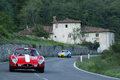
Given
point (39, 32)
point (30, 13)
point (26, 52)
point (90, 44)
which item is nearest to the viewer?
point (26, 52)

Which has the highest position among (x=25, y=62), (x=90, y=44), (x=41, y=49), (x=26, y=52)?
(x=26, y=52)

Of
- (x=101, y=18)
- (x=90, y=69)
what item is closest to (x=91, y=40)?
(x=101, y=18)

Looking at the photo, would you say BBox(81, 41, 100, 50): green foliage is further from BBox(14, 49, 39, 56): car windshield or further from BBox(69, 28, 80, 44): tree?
BBox(14, 49, 39, 56): car windshield

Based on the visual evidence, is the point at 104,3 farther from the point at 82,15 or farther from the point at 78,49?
the point at 78,49

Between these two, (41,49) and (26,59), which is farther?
(41,49)

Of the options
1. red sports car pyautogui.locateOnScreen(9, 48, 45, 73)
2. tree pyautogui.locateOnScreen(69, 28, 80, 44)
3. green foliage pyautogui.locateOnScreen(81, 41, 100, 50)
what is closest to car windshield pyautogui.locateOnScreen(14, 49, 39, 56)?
red sports car pyautogui.locateOnScreen(9, 48, 45, 73)

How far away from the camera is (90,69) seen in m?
21.4

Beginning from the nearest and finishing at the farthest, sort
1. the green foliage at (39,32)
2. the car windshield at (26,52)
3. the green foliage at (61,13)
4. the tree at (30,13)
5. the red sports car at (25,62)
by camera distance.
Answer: the red sports car at (25,62) < the car windshield at (26,52) < the green foliage at (39,32) < the tree at (30,13) < the green foliage at (61,13)

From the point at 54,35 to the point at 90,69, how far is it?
72.7 m

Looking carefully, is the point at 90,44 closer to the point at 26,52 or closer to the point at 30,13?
the point at 30,13

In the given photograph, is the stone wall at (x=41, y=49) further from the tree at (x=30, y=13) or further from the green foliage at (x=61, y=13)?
the green foliage at (x=61, y=13)

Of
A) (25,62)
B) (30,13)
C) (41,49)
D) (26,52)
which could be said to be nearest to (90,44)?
(30,13)

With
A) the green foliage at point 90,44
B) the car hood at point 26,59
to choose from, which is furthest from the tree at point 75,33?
the car hood at point 26,59

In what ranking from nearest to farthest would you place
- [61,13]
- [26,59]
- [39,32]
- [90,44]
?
[26,59], [39,32], [90,44], [61,13]
